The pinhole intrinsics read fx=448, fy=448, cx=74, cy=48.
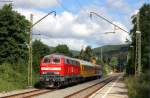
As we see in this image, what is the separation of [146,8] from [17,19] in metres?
25.0

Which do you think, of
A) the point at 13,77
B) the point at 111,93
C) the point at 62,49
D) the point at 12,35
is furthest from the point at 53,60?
the point at 62,49

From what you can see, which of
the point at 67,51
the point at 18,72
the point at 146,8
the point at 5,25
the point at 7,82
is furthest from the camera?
the point at 67,51

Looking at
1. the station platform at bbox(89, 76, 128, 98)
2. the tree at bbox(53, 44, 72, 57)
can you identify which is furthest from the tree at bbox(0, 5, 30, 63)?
the tree at bbox(53, 44, 72, 57)

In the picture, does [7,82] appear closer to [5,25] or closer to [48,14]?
[48,14]

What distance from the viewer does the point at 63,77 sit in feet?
140

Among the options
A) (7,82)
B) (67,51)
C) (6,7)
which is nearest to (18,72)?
(7,82)

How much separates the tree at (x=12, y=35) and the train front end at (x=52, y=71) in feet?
38.2

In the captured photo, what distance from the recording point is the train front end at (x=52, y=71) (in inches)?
1656

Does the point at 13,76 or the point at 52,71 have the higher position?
the point at 52,71

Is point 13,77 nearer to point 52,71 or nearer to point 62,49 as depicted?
point 52,71

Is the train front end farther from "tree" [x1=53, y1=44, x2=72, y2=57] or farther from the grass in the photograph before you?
"tree" [x1=53, y1=44, x2=72, y2=57]

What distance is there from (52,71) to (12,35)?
1484 cm

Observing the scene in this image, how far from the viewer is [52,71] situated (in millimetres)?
42562

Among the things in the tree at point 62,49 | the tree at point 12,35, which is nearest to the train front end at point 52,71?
the tree at point 12,35
